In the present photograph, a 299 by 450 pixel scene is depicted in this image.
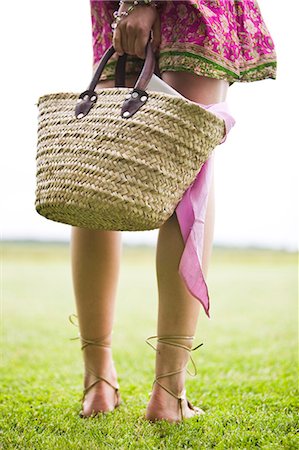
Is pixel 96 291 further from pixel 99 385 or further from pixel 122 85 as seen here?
pixel 122 85

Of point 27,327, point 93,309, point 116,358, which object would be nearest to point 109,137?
point 93,309

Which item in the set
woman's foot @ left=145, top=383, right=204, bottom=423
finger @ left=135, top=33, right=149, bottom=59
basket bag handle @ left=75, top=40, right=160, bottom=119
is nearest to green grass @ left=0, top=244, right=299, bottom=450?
woman's foot @ left=145, top=383, right=204, bottom=423

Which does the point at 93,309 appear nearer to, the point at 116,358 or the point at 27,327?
the point at 116,358

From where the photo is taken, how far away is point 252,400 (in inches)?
55.2

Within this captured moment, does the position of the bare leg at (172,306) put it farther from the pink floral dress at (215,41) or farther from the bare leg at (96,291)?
the bare leg at (96,291)

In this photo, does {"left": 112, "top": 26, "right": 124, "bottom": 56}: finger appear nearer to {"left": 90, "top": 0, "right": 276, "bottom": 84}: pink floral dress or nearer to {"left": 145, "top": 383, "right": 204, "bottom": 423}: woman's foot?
{"left": 90, "top": 0, "right": 276, "bottom": 84}: pink floral dress

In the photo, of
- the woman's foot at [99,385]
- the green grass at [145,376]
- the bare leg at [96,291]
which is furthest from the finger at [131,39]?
the green grass at [145,376]

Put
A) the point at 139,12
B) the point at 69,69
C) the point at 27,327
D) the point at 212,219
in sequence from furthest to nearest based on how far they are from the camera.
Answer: the point at 69,69
the point at 27,327
the point at 212,219
the point at 139,12

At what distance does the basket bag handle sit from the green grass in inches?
24.9

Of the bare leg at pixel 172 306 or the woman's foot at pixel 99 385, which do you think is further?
the woman's foot at pixel 99 385

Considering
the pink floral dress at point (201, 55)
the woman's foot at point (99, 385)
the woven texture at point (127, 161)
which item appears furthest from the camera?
the woman's foot at point (99, 385)

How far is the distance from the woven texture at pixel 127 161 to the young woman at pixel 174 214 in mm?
106

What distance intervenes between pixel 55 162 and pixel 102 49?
378 mm

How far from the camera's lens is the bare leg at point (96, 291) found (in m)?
1.32
